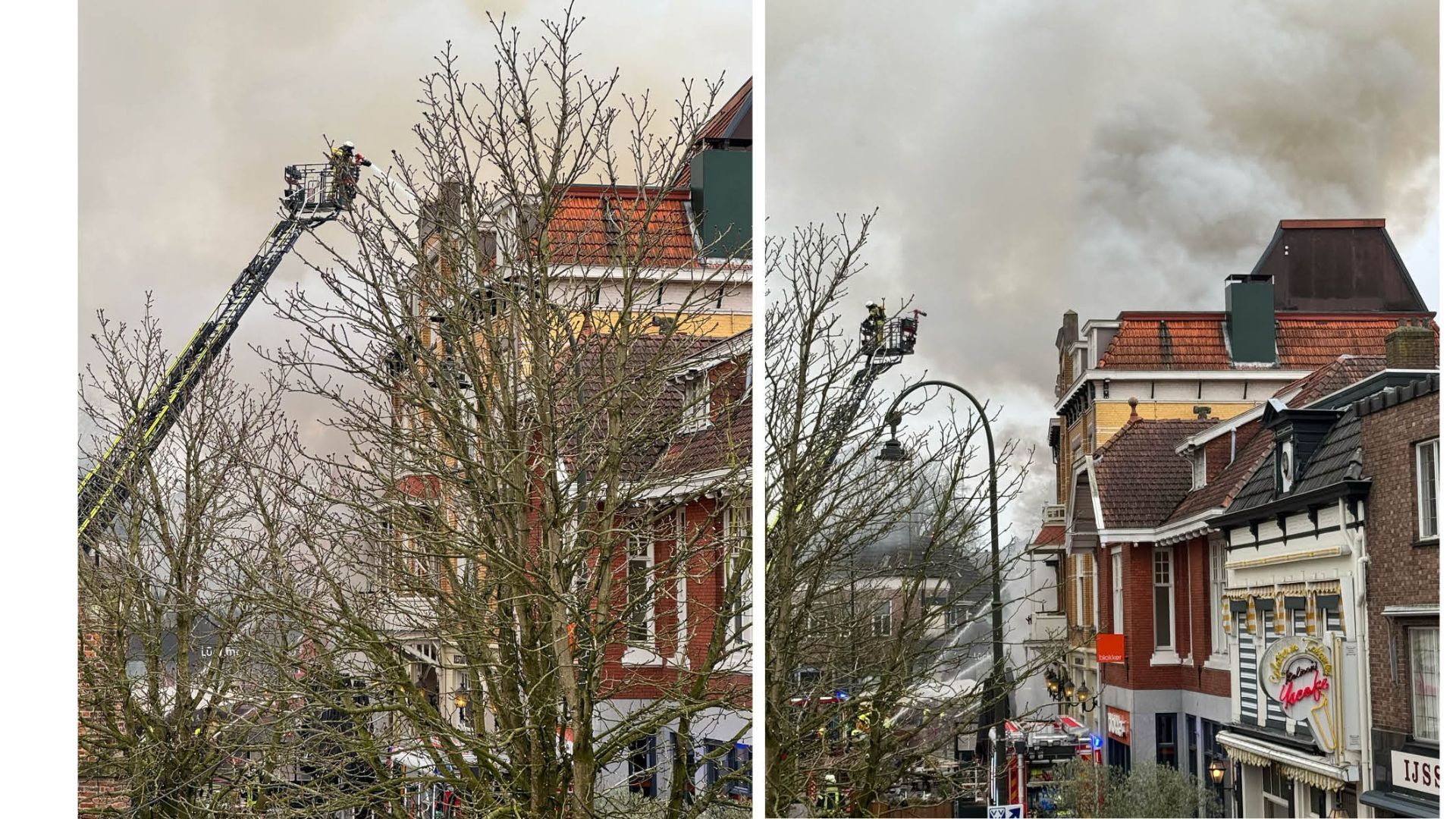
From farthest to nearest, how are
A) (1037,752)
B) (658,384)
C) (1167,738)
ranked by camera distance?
(658,384), (1037,752), (1167,738)

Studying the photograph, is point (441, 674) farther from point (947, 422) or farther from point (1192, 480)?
point (1192, 480)

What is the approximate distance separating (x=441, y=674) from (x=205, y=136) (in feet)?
5.71

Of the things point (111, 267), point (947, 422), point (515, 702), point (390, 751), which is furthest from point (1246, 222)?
point (111, 267)

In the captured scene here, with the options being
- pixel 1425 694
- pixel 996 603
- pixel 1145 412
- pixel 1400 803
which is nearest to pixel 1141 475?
pixel 1145 412

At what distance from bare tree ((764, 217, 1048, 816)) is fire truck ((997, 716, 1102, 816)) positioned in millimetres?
106

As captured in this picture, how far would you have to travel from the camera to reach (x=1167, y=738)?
3.64 m

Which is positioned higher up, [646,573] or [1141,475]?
[1141,475]

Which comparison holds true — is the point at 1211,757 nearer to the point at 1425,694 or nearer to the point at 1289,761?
the point at 1289,761

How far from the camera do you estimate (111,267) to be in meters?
3.92

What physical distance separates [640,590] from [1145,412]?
1526mm

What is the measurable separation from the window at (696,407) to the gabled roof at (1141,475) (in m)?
1.10

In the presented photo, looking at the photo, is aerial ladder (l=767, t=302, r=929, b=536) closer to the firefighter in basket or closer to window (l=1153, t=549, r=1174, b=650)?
window (l=1153, t=549, r=1174, b=650)

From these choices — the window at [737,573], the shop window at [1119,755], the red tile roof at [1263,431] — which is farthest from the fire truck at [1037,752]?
the window at [737,573]

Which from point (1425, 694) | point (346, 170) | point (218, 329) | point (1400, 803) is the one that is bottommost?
point (1400, 803)
